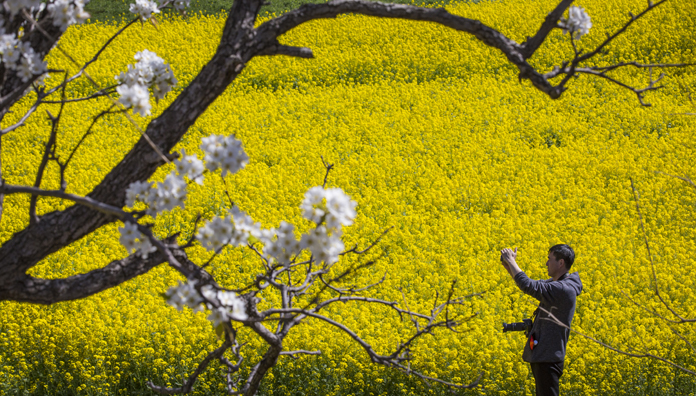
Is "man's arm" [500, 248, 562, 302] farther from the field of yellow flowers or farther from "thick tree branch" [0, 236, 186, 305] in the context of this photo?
"thick tree branch" [0, 236, 186, 305]

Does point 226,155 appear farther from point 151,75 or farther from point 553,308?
point 553,308

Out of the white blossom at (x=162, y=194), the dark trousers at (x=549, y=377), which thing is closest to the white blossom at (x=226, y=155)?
the white blossom at (x=162, y=194)

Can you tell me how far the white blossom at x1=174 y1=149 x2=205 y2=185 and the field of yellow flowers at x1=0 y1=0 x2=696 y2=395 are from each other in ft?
4.68

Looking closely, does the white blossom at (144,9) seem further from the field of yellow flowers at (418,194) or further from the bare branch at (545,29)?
the bare branch at (545,29)

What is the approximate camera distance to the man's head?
3.62 metres

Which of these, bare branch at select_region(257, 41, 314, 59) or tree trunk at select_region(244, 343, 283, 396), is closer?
bare branch at select_region(257, 41, 314, 59)

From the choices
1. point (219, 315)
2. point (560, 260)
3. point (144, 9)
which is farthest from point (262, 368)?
point (560, 260)

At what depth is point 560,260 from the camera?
3.64 metres

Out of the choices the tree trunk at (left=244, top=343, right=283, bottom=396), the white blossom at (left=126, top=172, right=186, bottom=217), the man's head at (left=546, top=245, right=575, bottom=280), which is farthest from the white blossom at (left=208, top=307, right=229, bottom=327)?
the man's head at (left=546, top=245, right=575, bottom=280)

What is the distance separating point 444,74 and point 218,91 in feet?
33.1

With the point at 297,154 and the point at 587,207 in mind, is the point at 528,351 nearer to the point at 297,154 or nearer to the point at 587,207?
the point at 587,207

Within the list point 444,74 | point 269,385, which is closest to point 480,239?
point 269,385

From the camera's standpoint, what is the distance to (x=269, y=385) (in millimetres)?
4312

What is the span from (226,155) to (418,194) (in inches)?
236
